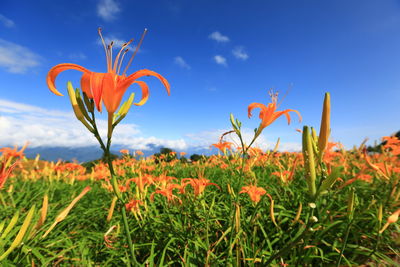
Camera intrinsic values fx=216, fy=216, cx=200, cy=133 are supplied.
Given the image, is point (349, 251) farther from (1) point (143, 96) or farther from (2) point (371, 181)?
(1) point (143, 96)

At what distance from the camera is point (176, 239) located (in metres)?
1.90

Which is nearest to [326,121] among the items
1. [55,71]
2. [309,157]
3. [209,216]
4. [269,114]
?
[309,157]

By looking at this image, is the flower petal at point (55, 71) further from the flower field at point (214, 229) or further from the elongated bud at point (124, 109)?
the flower field at point (214, 229)

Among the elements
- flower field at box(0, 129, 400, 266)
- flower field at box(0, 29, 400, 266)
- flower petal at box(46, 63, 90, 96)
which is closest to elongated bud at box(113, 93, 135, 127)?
flower field at box(0, 29, 400, 266)

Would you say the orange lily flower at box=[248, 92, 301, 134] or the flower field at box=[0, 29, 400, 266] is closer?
the flower field at box=[0, 29, 400, 266]

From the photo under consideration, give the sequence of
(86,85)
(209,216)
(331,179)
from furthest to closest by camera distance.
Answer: (209,216), (86,85), (331,179)

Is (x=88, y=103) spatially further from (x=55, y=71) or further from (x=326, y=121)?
(x=326, y=121)

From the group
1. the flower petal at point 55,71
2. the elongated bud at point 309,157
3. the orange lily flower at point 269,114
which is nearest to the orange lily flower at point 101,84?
the flower petal at point 55,71

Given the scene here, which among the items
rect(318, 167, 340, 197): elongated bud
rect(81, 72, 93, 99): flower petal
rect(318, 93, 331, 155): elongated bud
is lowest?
rect(318, 167, 340, 197): elongated bud

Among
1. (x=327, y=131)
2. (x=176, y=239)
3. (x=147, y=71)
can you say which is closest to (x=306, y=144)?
(x=327, y=131)

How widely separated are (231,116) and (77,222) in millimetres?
2403

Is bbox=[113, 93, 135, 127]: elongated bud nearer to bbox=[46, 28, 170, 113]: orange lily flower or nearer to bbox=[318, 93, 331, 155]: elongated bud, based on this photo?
bbox=[46, 28, 170, 113]: orange lily flower

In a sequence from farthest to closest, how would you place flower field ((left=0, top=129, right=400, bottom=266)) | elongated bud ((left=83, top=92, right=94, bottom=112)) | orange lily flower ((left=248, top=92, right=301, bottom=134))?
flower field ((left=0, top=129, right=400, bottom=266)) < orange lily flower ((left=248, top=92, right=301, bottom=134)) < elongated bud ((left=83, top=92, right=94, bottom=112))

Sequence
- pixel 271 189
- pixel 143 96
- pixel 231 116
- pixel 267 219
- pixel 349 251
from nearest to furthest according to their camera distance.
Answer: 1. pixel 143 96
2. pixel 231 116
3. pixel 349 251
4. pixel 267 219
5. pixel 271 189
